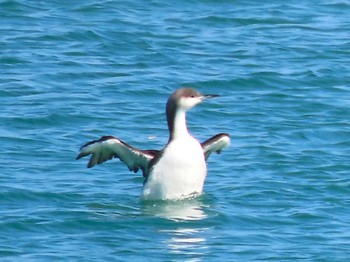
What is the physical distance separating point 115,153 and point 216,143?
1058mm

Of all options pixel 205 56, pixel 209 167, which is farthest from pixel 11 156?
pixel 205 56

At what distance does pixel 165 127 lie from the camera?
61.1ft

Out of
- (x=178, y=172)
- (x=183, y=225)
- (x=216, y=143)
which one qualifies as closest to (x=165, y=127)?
(x=216, y=143)

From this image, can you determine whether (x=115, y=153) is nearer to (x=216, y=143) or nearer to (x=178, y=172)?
(x=178, y=172)

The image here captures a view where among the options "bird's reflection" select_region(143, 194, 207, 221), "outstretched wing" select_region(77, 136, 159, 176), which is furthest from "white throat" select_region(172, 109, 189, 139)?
"bird's reflection" select_region(143, 194, 207, 221)

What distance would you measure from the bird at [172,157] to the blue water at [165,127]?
177 mm

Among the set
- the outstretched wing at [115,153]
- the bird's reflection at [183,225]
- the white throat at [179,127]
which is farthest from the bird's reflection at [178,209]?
the white throat at [179,127]

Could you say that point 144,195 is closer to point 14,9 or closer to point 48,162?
point 48,162

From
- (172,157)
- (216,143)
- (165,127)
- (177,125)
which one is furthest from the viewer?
(165,127)

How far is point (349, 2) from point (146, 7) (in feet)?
11.5

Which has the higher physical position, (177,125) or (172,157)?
(177,125)

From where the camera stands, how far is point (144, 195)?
1534 centimetres

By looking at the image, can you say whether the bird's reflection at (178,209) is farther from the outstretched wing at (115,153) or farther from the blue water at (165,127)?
the outstretched wing at (115,153)

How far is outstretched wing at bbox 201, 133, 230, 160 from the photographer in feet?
51.3
